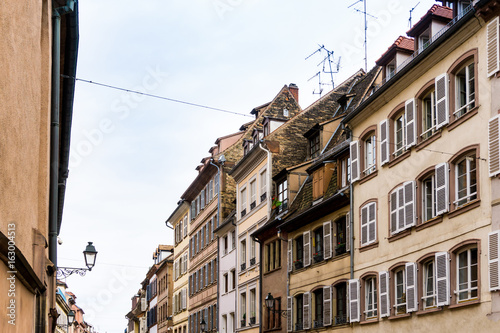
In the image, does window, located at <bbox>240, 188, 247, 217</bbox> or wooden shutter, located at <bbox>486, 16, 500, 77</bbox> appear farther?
window, located at <bbox>240, 188, 247, 217</bbox>

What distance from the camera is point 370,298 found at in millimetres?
25703

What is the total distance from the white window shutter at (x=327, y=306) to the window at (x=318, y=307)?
35.3 inches

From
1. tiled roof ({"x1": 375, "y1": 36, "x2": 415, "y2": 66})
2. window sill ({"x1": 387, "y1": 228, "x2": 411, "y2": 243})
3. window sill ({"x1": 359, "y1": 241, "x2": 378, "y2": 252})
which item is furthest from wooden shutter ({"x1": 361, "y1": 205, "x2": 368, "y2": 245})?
tiled roof ({"x1": 375, "y1": 36, "x2": 415, "y2": 66})

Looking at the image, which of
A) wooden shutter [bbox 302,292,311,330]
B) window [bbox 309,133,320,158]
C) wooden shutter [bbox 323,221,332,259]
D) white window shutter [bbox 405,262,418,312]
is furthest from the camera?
window [bbox 309,133,320,158]

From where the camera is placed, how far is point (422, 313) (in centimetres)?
2138

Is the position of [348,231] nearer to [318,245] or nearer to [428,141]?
[318,245]

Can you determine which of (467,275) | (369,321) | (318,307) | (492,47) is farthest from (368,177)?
(492,47)

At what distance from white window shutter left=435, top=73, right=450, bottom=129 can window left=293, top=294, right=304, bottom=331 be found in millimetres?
13513

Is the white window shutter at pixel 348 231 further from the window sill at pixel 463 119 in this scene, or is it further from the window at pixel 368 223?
the window sill at pixel 463 119

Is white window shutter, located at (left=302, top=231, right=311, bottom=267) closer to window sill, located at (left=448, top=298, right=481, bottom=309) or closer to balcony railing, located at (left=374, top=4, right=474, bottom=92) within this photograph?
balcony railing, located at (left=374, top=4, right=474, bottom=92)

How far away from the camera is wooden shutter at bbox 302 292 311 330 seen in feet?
101

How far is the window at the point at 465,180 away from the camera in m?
19.5

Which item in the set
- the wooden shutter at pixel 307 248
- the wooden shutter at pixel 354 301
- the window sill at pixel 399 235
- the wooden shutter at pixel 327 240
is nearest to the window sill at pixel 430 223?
the window sill at pixel 399 235

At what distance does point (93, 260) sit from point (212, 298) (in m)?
29.3
